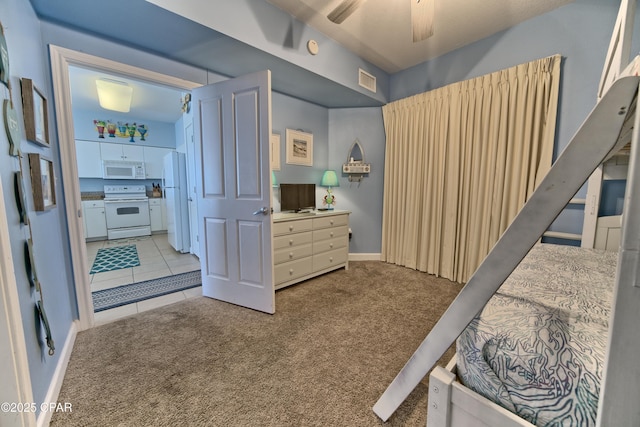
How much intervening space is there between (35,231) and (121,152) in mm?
4693

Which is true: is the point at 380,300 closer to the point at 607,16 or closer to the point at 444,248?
the point at 444,248

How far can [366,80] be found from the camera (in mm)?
3064

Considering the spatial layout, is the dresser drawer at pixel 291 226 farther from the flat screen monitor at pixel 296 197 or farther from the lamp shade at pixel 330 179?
the lamp shade at pixel 330 179

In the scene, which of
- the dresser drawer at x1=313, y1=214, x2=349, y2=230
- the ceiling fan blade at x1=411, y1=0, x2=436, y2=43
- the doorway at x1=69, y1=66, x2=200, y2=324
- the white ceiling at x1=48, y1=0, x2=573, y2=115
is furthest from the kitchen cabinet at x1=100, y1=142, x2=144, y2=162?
the ceiling fan blade at x1=411, y1=0, x2=436, y2=43

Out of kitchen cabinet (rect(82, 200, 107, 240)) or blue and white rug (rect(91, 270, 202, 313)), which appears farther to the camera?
kitchen cabinet (rect(82, 200, 107, 240))

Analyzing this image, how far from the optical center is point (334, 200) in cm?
366

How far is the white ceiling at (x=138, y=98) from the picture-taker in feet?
10.4

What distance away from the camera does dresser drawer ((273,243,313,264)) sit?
2.60m

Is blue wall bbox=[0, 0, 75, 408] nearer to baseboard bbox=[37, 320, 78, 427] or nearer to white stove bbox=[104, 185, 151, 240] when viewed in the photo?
baseboard bbox=[37, 320, 78, 427]

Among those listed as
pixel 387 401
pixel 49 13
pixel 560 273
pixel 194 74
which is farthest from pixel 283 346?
pixel 49 13

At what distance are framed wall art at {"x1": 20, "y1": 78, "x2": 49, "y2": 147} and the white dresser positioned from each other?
169 centimetres

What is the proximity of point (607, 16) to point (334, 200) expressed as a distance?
2996mm

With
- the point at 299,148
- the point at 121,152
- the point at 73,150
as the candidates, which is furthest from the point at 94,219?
the point at 299,148

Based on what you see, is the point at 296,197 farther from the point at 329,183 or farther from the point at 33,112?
the point at 33,112
